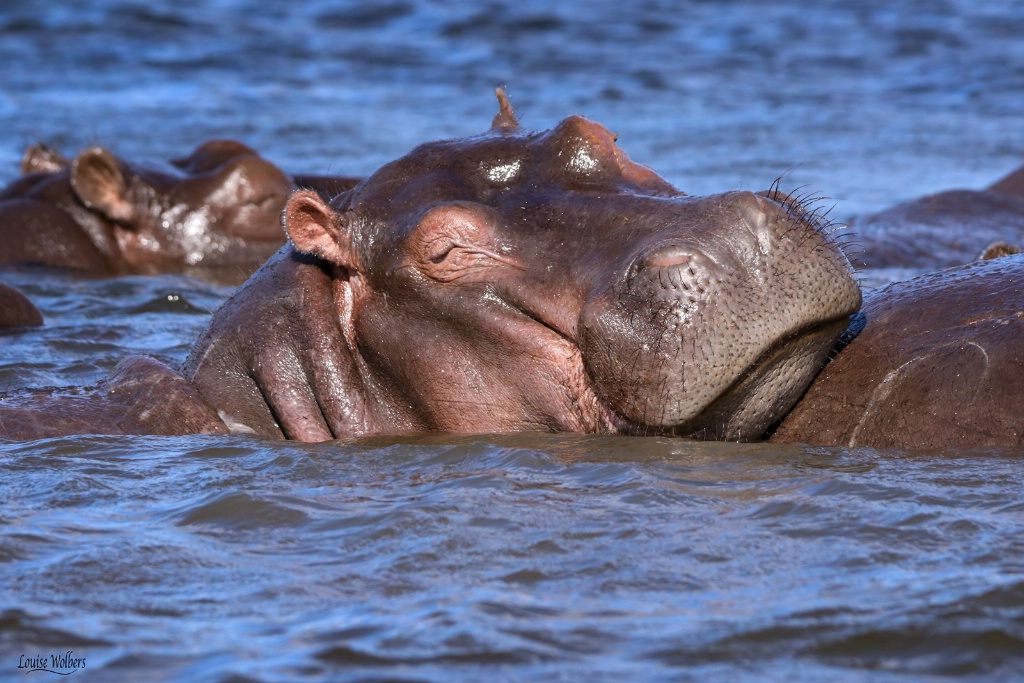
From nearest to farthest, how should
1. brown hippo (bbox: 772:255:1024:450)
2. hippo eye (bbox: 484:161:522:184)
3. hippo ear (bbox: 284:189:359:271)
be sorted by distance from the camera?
brown hippo (bbox: 772:255:1024:450) → hippo eye (bbox: 484:161:522:184) → hippo ear (bbox: 284:189:359:271)

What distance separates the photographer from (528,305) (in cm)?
501

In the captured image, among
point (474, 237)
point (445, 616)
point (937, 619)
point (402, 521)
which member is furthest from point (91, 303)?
point (937, 619)

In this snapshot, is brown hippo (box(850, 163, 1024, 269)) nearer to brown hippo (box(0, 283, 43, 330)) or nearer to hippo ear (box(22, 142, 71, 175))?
brown hippo (box(0, 283, 43, 330))

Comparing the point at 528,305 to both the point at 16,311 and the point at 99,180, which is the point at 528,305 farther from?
the point at 99,180

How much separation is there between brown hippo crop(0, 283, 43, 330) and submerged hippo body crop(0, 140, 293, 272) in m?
3.05

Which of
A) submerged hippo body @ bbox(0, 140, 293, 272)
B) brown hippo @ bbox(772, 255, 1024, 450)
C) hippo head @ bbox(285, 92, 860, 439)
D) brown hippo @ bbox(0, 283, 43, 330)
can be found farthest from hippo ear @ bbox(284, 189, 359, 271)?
submerged hippo body @ bbox(0, 140, 293, 272)

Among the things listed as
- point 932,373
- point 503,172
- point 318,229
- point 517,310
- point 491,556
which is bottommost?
point 491,556

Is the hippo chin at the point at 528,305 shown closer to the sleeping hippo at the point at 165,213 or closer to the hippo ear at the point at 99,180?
the hippo ear at the point at 99,180

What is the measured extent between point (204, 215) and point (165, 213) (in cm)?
30

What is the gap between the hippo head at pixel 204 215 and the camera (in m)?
11.8

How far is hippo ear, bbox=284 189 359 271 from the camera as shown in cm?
539

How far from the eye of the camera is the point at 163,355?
7988 millimetres

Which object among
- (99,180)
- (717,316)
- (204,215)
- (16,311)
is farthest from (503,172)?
(204,215)

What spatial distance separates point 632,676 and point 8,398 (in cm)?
347
